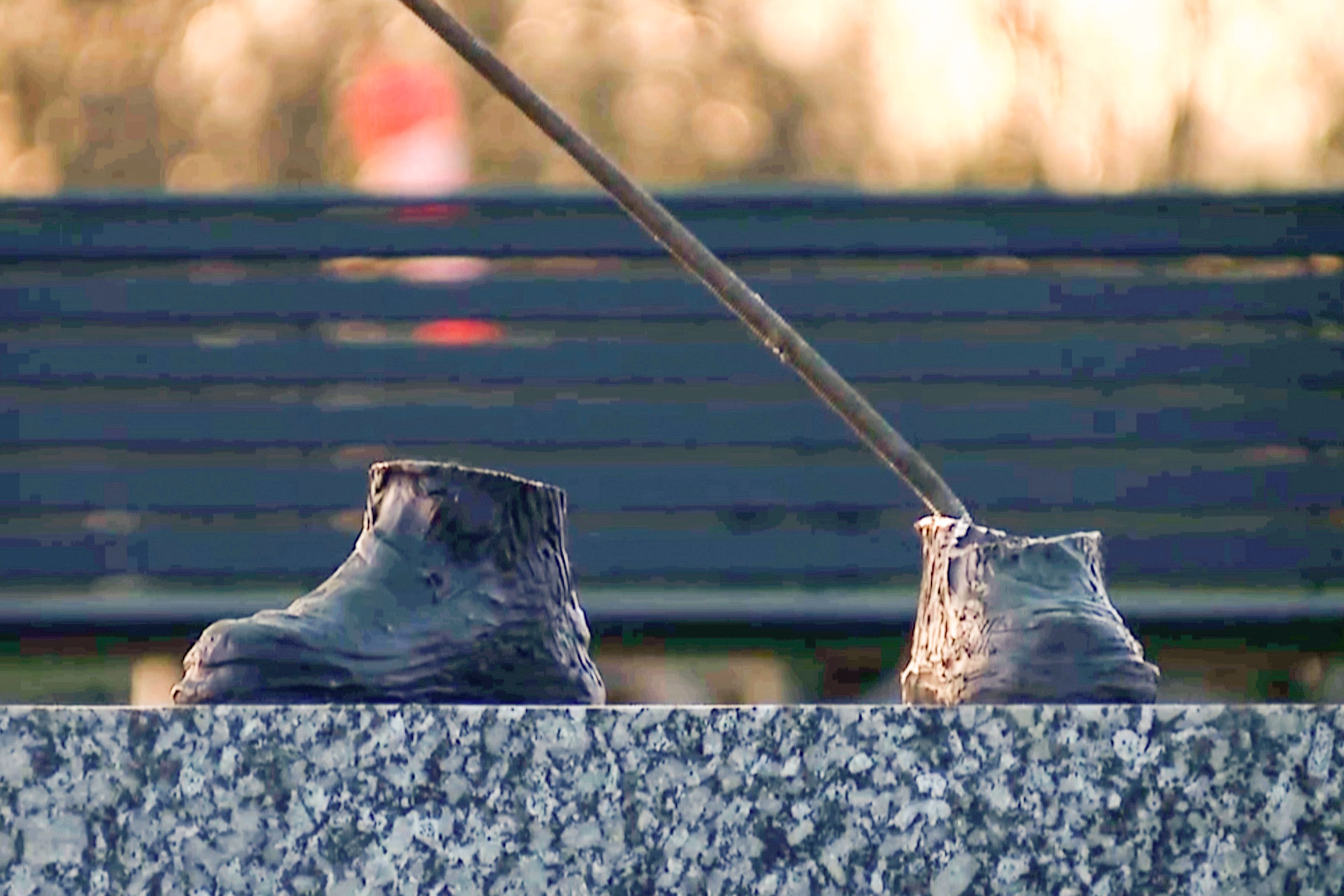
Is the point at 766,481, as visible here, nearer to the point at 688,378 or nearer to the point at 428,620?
the point at 688,378

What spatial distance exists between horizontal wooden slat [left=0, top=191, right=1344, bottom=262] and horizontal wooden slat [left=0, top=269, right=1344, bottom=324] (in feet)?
0.17

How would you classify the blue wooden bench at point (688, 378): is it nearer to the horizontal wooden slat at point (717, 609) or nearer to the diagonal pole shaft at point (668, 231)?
the horizontal wooden slat at point (717, 609)

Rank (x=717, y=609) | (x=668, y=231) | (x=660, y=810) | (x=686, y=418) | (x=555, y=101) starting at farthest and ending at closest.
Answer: (x=555, y=101), (x=686, y=418), (x=717, y=609), (x=668, y=231), (x=660, y=810)

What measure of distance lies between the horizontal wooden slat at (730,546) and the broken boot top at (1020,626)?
6.48 feet

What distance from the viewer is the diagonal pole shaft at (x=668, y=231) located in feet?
5.51

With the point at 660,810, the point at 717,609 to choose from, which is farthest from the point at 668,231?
the point at 717,609

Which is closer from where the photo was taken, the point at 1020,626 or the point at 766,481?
the point at 1020,626

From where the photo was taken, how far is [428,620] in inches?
62.3

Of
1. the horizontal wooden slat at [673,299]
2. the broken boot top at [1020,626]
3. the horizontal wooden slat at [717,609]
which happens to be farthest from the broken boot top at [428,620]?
the horizontal wooden slat at [673,299]

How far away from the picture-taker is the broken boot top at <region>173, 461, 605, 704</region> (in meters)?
1.55

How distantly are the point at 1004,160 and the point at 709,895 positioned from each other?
370 inches

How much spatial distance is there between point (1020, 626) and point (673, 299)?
7.35 ft

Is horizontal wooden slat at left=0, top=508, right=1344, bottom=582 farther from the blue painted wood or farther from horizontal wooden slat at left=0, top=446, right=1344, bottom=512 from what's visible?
the blue painted wood

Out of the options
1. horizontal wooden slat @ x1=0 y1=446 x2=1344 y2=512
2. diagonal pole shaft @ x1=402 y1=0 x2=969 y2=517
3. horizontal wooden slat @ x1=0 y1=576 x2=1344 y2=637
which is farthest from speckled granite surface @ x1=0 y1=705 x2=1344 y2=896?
horizontal wooden slat @ x1=0 y1=446 x2=1344 y2=512
